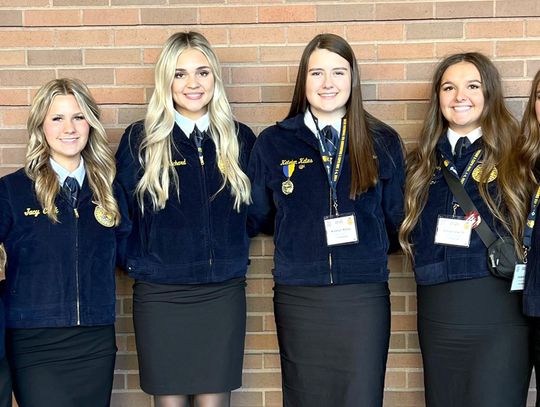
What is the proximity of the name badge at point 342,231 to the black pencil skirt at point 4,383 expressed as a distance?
1499 millimetres

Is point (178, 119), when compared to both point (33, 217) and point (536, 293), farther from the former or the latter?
point (536, 293)

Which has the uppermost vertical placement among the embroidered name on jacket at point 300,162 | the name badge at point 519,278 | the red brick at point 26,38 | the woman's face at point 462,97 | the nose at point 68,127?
the red brick at point 26,38

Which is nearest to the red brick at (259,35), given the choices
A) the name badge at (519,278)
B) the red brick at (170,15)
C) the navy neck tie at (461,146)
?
the red brick at (170,15)

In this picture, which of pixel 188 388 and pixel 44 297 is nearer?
pixel 44 297

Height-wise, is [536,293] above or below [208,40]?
below

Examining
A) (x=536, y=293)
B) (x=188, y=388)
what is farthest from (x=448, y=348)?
(x=188, y=388)

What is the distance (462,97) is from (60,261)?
1.99m

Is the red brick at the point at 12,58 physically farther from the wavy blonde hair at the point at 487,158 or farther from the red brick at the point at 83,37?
the wavy blonde hair at the point at 487,158

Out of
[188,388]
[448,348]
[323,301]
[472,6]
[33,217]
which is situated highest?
[472,6]

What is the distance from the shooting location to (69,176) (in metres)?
3.17

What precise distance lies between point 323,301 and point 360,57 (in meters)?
1.34

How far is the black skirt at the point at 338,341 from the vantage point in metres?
3.14

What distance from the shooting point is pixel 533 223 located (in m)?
2.99

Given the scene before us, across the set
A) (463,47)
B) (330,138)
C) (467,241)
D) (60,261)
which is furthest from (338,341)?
(463,47)
